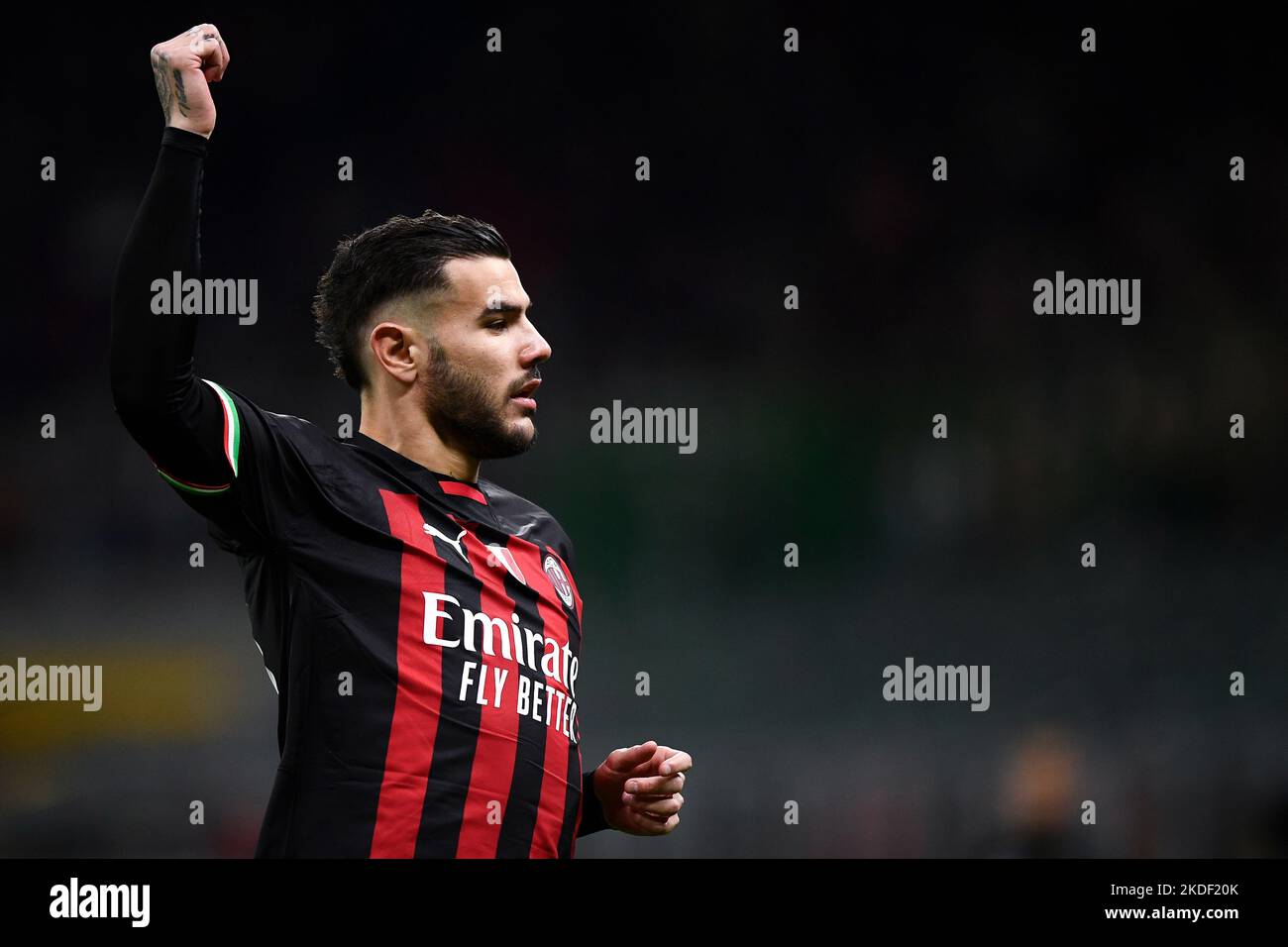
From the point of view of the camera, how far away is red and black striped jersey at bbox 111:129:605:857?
6.16ft

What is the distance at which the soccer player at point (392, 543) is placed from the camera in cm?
192

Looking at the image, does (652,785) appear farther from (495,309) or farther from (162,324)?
(162,324)

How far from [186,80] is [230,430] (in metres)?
0.58

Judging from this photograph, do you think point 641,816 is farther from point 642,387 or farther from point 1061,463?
point 1061,463

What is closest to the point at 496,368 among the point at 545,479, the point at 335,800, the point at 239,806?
the point at 335,800

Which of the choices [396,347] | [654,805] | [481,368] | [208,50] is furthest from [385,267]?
[654,805]

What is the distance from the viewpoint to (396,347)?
2414mm

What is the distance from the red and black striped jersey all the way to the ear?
8.5 inches

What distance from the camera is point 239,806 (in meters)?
5.91

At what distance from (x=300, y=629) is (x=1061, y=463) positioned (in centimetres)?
532

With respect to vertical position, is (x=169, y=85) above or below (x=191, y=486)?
above

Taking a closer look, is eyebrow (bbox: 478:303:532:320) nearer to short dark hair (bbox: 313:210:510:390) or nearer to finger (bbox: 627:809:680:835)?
short dark hair (bbox: 313:210:510:390)

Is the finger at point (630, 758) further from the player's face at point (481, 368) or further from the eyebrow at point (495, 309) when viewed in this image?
the eyebrow at point (495, 309)

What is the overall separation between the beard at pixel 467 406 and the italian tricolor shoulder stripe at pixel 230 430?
0.45 metres
